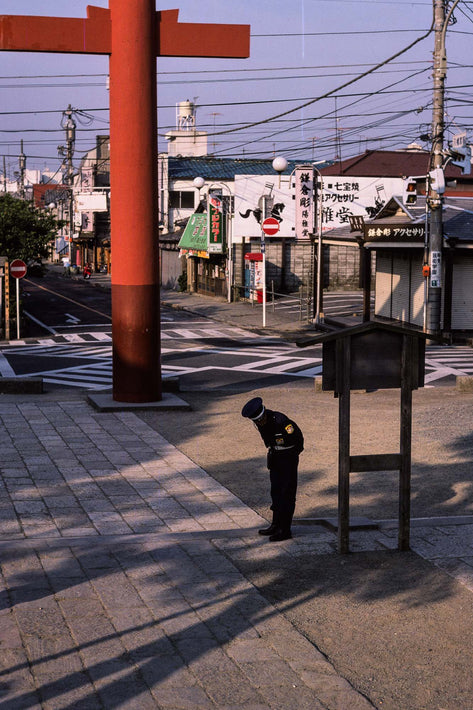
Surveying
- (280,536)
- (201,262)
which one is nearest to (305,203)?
(201,262)

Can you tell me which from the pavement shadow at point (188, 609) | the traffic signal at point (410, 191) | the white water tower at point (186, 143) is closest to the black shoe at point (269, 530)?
the pavement shadow at point (188, 609)

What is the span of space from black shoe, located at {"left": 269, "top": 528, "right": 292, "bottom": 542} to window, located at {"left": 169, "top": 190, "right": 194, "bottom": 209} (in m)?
62.9

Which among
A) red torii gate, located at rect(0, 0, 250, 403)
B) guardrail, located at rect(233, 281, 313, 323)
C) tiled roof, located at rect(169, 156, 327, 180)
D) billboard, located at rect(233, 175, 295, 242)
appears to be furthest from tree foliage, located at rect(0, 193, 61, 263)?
tiled roof, located at rect(169, 156, 327, 180)

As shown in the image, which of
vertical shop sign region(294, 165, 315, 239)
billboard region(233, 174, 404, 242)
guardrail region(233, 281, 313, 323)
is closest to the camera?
vertical shop sign region(294, 165, 315, 239)

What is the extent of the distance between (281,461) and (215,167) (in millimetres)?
66070

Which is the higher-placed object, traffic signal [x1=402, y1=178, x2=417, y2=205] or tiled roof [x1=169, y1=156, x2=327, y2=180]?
tiled roof [x1=169, y1=156, x2=327, y2=180]

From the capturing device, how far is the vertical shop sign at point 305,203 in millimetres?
37625

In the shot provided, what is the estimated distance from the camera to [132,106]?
57.9 ft

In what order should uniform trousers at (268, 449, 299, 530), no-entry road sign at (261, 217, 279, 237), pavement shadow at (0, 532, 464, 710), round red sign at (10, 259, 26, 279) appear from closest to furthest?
1. pavement shadow at (0, 532, 464, 710)
2. uniform trousers at (268, 449, 299, 530)
3. round red sign at (10, 259, 26, 279)
4. no-entry road sign at (261, 217, 279, 237)

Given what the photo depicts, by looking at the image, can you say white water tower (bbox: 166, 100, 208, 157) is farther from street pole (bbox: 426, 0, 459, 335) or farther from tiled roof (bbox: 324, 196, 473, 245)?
street pole (bbox: 426, 0, 459, 335)

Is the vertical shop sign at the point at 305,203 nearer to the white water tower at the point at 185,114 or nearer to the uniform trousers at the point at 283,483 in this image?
the uniform trousers at the point at 283,483

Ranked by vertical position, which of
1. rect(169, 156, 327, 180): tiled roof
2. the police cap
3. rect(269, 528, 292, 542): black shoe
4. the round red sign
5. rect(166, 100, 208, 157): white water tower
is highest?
rect(166, 100, 208, 157): white water tower

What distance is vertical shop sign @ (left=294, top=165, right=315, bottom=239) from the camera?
3762 cm

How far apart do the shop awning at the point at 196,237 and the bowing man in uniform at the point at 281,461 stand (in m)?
42.7
